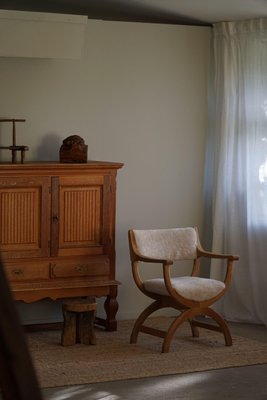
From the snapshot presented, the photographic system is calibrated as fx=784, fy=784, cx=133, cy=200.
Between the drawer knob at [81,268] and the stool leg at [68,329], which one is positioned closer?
the stool leg at [68,329]

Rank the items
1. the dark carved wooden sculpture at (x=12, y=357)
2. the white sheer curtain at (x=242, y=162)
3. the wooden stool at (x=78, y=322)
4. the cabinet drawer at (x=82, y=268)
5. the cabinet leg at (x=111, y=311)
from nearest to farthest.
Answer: the dark carved wooden sculpture at (x=12, y=357), the wooden stool at (x=78, y=322), the cabinet drawer at (x=82, y=268), the cabinet leg at (x=111, y=311), the white sheer curtain at (x=242, y=162)

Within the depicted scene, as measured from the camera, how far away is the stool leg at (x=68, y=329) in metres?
5.50

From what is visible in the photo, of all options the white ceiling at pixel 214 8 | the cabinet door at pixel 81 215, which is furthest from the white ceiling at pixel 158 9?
the cabinet door at pixel 81 215

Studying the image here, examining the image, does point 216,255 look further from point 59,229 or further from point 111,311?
point 59,229

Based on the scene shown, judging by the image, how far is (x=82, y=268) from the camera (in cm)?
579

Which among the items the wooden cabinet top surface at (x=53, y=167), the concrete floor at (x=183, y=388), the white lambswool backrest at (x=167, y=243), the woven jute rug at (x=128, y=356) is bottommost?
the concrete floor at (x=183, y=388)

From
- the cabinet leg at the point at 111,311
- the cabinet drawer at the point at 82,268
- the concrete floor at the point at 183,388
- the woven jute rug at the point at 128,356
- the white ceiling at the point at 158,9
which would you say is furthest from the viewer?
the cabinet leg at the point at 111,311

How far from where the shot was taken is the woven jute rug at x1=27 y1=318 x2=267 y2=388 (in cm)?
483

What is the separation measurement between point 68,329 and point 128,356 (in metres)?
0.50

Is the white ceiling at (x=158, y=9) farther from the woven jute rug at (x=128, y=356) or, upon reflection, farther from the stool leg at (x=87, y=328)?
the woven jute rug at (x=128, y=356)

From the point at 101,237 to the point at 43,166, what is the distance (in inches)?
28.6

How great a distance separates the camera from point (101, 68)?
630 cm

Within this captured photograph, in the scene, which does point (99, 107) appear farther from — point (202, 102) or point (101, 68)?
point (202, 102)

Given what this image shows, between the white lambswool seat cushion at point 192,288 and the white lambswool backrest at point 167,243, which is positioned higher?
the white lambswool backrest at point 167,243
